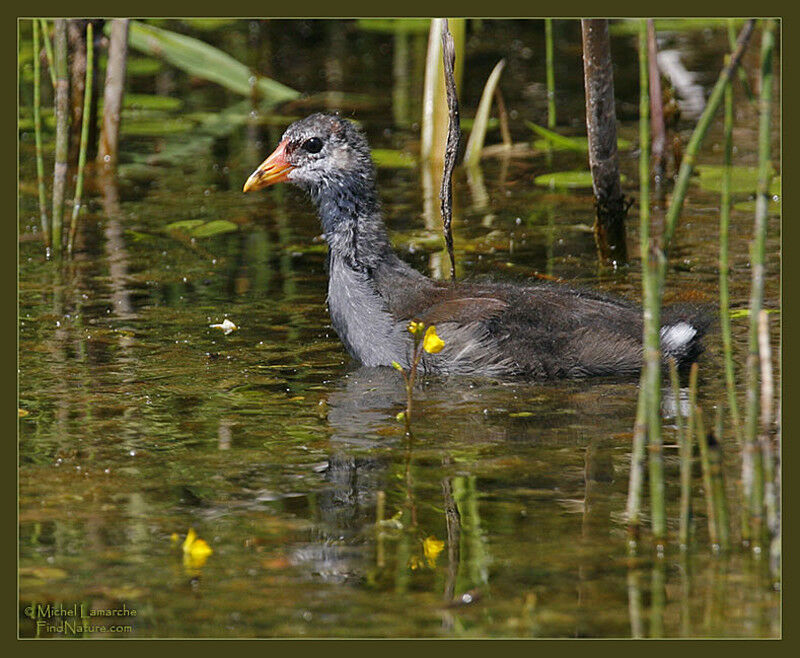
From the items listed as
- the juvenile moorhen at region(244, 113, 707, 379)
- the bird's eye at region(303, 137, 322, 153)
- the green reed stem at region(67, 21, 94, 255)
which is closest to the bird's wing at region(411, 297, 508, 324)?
the juvenile moorhen at region(244, 113, 707, 379)

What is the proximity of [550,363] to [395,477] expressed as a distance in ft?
4.63

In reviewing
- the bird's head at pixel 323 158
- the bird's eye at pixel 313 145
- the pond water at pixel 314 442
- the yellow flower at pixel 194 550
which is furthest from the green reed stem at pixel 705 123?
the bird's eye at pixel 313 145

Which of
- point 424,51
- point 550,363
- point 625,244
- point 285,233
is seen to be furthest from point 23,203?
point 424,51

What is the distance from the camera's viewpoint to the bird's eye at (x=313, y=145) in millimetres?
7219

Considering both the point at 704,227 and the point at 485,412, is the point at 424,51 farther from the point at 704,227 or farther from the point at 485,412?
the point at 485,412

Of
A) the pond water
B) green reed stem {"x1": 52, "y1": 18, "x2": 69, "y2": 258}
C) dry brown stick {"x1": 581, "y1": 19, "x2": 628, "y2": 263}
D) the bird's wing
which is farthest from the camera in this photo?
green reed stem {"x1": 52, "y1": 18, "x2": 69, "y2": 258}

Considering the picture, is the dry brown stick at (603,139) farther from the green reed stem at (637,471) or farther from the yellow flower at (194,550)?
the yellow flower at (194,550)

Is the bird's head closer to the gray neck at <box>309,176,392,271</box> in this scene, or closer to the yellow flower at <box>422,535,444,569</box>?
the gray neck at <box>309,176,392,271</box>

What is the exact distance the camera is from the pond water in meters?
4.38

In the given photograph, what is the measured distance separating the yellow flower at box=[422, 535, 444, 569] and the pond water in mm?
14

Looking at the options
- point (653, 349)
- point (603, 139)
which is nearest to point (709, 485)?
point (653, 349)

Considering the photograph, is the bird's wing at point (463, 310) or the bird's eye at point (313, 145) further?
the bird's eye at point (313, 145)

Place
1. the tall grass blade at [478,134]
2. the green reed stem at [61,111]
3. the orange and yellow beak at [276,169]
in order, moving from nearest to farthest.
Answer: the orange and yellow beak at [276,169], the green reed stem at [61,111], the tall grass blade at [478,134]

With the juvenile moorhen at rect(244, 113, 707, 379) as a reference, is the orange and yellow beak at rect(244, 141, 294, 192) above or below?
above
